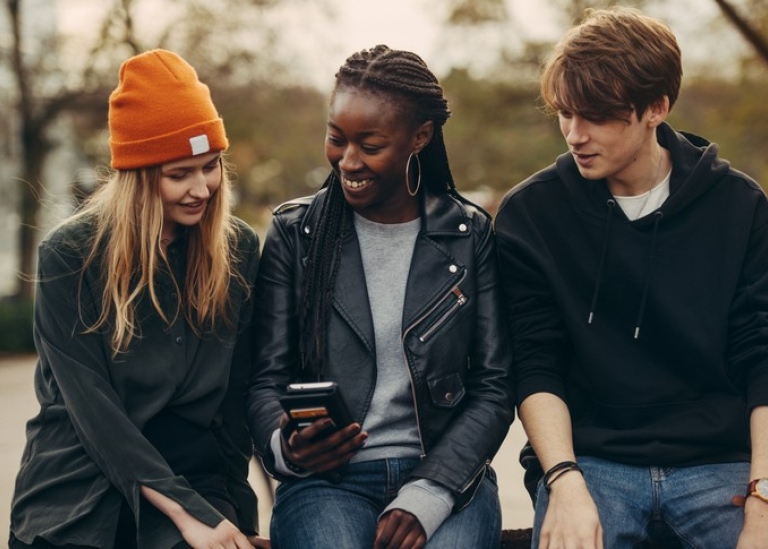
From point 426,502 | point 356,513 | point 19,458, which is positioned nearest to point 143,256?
point 356,513

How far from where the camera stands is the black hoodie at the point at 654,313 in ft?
10.7

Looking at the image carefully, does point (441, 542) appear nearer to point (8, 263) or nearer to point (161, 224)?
point (161, 224)

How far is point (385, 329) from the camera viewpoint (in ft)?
11.0

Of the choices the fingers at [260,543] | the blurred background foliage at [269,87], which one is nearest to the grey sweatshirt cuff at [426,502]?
the fingers at [260,543]

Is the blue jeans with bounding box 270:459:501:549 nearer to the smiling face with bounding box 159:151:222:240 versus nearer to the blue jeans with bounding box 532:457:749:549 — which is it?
the blue jeans with bounding box 532:457:749:549

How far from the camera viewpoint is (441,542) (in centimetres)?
311

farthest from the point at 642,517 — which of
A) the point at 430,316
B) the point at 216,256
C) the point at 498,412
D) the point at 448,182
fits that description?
the point at 216,256

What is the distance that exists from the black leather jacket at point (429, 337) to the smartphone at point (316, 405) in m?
0.32

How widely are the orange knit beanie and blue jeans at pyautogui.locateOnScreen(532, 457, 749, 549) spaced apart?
4.98 feet

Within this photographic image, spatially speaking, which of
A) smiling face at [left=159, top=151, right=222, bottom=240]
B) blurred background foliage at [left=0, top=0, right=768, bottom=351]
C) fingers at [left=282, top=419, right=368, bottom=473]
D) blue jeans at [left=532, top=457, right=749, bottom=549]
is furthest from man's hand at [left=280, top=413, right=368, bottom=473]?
blurred background foliage at [left=0, top=0, right=768, bottom=351]

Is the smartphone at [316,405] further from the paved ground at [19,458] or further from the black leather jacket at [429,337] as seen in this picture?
the paved ground at [19,458]

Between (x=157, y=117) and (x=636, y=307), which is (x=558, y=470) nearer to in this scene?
(x=636, y=307)

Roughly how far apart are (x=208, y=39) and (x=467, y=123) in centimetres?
642

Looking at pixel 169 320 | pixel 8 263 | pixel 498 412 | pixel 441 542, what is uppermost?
pixel 169 320
